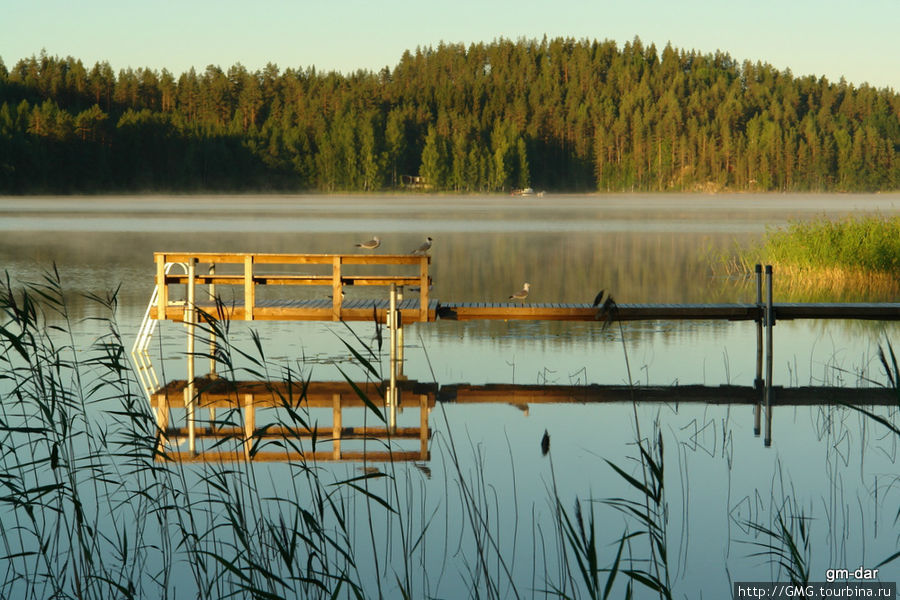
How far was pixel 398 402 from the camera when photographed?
9.81 metres

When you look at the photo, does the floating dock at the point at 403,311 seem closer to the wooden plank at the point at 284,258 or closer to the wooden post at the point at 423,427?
the wooden plank at the point at 284,258

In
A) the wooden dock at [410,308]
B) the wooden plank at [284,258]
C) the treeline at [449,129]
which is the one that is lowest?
the wooden dock at [410,308]

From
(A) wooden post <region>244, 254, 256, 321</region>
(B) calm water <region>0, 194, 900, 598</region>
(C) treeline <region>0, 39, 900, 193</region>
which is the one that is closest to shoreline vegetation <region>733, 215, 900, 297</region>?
(B) calm water <region>0, 194, 900, 598</region>

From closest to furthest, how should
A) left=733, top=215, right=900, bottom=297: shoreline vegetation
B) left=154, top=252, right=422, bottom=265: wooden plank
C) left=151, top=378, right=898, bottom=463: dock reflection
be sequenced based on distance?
left=151, top=378, right=898, bottom=463: dock reflection
left=154, top=252, right=422, bottom=265: wooden plank
left=733, top=215, right=900, bottom=297: shoreline vegetation

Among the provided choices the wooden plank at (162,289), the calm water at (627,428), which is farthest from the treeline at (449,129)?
the wooden plank at (162,289)

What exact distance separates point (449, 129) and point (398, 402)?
436ft

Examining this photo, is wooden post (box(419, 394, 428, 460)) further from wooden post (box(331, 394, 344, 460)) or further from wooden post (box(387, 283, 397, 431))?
wooden post (box(331, 394, 344, 460))

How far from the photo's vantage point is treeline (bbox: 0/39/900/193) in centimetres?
12375

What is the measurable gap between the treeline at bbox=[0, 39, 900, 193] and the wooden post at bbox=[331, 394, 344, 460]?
108m

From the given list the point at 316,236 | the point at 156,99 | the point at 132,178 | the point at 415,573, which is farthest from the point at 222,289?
the point at 156,99

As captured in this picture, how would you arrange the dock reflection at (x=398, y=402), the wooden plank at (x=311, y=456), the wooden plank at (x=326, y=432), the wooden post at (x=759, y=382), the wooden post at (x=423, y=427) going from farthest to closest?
1. the wooden post at (x=759, y=382)
2. the dock reflection at (x=398, y=402)
3. the wooden plank at (x=326, y=432)
4. the wooden post at (x=423, y=427)
5. the wooden plank at (x=311, y=456)

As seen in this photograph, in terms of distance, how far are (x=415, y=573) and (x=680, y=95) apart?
15646 centimetres

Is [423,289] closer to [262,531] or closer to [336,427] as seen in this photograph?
[336,427]

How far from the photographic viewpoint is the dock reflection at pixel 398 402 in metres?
8.21
